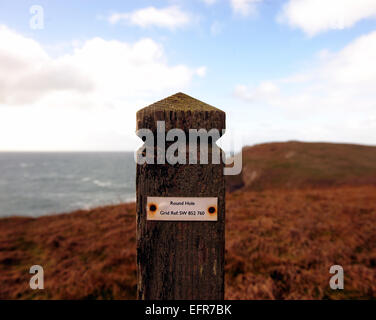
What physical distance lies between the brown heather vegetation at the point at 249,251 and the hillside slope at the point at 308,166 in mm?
6354

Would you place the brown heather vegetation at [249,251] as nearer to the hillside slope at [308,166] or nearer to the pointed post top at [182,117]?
the pointed post top at [182,117]

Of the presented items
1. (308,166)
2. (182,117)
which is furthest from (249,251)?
(308,166)

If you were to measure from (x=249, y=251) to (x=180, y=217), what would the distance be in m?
4.32

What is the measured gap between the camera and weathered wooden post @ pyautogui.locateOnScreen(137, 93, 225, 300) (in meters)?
1.05

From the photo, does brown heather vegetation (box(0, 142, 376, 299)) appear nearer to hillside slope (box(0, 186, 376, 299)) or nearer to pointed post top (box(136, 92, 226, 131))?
hillside slope (box(0, 186, 376, 299))

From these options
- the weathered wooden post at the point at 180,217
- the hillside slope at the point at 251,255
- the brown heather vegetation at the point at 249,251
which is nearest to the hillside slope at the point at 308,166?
the brown heather vegetation at the point at 249,251

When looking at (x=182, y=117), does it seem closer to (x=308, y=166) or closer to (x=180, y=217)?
(x=180, y=217)

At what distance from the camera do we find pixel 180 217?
1.05 m

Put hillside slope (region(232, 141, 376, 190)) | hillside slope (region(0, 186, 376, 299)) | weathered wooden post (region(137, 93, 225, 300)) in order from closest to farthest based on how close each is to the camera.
A: weathered wooden post (region(137, 93, 225, 300)) → hillside slope (region(0, 186, 376, 299)) → hillside slope (region(232, 141, 376, 190))

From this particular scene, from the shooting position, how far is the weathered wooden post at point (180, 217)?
3.43 ft

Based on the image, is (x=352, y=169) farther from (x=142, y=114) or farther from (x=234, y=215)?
(x=142, y=114)

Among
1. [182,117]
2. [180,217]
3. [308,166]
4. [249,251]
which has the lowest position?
[249,251]

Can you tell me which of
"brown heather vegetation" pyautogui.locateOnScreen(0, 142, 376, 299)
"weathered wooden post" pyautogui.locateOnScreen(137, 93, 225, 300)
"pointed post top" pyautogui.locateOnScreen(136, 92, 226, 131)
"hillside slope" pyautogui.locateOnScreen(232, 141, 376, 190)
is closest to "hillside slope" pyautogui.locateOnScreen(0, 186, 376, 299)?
"brown heather vegetation" pyautogui.locateOnScreen(0, 142, 376, 299)

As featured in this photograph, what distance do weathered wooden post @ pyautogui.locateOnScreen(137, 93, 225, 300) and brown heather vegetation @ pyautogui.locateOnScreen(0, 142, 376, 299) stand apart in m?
2.83
